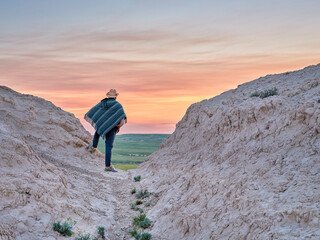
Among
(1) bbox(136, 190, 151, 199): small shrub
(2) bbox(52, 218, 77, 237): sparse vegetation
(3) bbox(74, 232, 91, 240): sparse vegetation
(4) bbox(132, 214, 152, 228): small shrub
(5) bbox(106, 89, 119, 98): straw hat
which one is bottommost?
(4) bbox(132, 214, 152, 228): small shrub

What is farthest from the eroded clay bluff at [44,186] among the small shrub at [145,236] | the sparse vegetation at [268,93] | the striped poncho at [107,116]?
the sparse vegetation at [268,93]

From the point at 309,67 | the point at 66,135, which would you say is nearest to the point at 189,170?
the point at 309,67

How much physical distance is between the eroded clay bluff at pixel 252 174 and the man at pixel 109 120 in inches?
123

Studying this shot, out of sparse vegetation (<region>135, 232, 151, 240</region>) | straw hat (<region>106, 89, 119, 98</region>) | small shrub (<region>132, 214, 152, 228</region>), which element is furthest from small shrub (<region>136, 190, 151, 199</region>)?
straw hat (<region>106, 89, 119, 98</region>)

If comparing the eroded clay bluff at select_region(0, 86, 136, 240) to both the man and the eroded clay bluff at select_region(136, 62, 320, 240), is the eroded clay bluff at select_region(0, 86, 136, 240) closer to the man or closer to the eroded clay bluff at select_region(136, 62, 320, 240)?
the man

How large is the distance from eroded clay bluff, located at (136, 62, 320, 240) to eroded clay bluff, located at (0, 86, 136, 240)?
1.31 meters

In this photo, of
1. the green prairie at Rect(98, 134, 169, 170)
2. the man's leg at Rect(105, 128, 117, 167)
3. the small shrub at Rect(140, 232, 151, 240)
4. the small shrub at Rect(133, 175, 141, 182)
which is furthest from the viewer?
the green prairie at Rect(98, 134, 169, 170)

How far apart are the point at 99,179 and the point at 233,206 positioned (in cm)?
645

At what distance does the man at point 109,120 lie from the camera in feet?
46.0

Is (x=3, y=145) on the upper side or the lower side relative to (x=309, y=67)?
lower

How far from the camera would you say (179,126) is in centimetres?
1438

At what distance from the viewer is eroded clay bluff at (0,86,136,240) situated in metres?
6.86

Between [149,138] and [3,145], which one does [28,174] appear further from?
[149,138]

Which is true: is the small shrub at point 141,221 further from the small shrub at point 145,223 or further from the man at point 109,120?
the man at point 109,120
